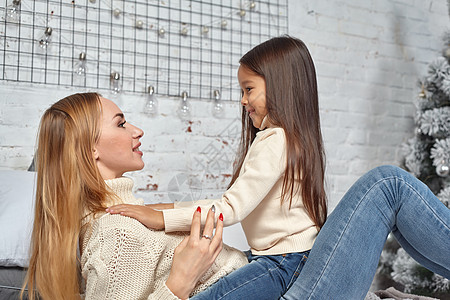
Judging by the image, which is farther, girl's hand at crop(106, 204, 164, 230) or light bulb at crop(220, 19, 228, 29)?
light bulb at crop(220, 19, 228, 29)

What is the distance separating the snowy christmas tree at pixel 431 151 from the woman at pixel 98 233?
1354 mm

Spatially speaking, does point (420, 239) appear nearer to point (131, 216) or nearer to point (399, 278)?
point (131, 216)

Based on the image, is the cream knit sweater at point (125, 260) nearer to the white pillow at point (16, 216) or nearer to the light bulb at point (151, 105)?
the white pillow at point (16, 216)

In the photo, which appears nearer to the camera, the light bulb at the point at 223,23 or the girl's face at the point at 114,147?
the girl's face at the point at 114,147

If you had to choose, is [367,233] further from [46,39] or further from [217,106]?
[46,39]

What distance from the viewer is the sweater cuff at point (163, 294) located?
1.01 m

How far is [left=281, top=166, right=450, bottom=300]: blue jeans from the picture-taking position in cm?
109

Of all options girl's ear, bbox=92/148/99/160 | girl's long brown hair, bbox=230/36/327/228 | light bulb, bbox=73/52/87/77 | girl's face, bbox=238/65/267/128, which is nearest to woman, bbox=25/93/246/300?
girl's ear, bbox=92/148/99/160

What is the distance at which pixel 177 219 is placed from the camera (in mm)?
1111

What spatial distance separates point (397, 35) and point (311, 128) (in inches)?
67.8

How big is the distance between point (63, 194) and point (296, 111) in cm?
63

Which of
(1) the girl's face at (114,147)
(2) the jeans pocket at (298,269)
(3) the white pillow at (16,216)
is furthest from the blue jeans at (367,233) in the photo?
(3) the white pillow at (16,216)

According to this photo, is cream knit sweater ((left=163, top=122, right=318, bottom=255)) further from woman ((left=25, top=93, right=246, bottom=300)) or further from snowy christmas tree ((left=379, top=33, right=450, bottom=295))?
snowy christmas tree ((left=379, top=33, right=450, bottom=295))

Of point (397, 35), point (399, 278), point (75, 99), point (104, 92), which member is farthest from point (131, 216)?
point (397, 35)
